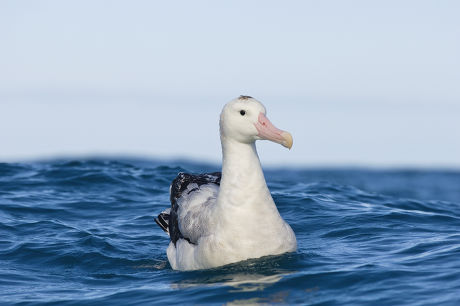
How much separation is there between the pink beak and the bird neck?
0.36 metres

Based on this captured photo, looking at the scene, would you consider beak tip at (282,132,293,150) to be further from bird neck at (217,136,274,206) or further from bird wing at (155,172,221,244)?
bird wing at (155,172,221,244)

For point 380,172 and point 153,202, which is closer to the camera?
point 153,202

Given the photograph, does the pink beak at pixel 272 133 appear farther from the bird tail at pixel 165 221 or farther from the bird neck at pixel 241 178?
the bird tail at pixel 165 221

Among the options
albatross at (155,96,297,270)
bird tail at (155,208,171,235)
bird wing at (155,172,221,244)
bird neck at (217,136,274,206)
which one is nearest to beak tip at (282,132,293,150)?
albatross at (155,96,297,270)

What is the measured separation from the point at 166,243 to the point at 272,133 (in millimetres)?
4182

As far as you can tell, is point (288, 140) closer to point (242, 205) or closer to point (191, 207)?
point (242, 205)

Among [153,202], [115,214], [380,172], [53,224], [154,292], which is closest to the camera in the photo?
[154,292]

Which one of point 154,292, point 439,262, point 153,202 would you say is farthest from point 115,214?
point 439,262

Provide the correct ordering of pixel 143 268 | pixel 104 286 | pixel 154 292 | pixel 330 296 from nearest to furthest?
pixel 330 296 → pixel 154 292 → pixel 104 286 → pixel 143 268

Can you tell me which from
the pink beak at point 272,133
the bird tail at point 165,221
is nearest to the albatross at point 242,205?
the pink beak at point 272,133

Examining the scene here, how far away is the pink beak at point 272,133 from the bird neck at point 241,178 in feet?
1.19

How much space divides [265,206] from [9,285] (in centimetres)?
362

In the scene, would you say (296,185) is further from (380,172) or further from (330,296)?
(380,172)

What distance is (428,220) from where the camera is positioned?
582 inches
